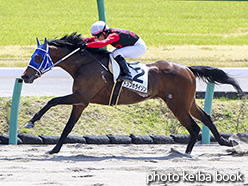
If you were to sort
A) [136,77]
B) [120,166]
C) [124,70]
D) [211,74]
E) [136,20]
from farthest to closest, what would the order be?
[136,20], [211,74], [136,77], [124,70], [120,166]

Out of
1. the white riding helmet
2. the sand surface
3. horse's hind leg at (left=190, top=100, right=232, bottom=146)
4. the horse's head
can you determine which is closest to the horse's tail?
horse's hind leg at (left=190, top=100, right=232, bottom=146)

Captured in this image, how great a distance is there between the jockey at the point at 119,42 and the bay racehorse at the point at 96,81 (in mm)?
169

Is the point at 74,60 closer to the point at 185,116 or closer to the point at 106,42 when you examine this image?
the point at 106,42

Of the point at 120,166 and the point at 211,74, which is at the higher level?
the point at 211,74

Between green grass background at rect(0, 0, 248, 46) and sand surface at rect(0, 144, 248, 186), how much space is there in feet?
28.8

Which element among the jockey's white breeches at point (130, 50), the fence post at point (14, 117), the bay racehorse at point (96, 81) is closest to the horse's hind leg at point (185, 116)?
the bay racehorse at point (96, 81)

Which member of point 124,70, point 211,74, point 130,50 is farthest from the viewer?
point 211,74

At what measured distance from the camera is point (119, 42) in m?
6.71

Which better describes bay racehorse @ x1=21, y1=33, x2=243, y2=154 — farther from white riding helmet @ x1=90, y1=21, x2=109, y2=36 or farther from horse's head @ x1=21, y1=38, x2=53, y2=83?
white riding helmet @ x1=90, y1=21, x2=109, y2=36

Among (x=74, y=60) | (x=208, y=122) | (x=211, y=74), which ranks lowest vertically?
(x=208, y=122)

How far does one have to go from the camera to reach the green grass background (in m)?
16.8

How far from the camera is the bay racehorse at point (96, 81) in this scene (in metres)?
6.32

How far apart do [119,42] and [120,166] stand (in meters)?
1.90

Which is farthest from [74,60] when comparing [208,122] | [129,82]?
[208,122]
